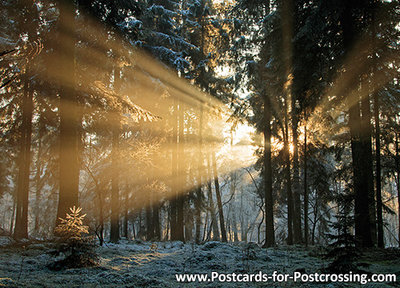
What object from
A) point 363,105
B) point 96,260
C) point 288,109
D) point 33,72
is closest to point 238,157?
point 288,109

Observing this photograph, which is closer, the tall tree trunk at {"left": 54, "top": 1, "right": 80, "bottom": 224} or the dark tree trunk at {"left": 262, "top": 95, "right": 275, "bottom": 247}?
the tall tree trunk at {"left": 54, "top": 1, "right": 80, "bottom": 224}

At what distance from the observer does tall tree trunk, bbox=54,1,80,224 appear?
750cm

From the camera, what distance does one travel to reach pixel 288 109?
14781 mm

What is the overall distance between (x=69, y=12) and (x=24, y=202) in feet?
29.5

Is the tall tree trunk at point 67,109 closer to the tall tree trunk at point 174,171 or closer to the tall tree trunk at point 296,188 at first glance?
the tall tree trunk at point 174,171

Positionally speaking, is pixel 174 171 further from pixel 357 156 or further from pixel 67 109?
pixel 357 156

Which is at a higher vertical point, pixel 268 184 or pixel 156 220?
pixel 268 184

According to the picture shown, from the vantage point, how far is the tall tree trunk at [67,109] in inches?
295

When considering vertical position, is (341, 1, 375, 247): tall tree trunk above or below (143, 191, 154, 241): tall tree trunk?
above

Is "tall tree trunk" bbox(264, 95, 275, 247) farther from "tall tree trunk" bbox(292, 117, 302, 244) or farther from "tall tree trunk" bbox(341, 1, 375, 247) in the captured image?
"tall tree trunk" bbox(341, 1, 375, 247)

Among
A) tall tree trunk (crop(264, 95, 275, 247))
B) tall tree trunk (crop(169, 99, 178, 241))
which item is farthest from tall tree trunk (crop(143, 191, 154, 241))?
tall tree trunk (crop(264, 95, 275, 247))

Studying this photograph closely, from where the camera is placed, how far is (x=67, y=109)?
7547 mm

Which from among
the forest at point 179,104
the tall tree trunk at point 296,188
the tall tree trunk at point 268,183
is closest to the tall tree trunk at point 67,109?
the forest at point 179,104

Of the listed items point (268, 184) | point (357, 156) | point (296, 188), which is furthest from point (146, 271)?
point (296, 188)
